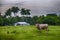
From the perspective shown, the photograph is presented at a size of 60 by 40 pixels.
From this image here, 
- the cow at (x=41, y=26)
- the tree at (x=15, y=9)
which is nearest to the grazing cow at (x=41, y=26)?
the cow at (x=41, y=26)

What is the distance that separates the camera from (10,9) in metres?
1.98

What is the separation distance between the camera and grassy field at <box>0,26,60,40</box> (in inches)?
71.7

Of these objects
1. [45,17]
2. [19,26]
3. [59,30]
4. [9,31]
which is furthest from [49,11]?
[9,31]

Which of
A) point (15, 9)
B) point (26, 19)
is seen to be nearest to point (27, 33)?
point (26, 19)

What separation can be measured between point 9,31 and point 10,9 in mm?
290

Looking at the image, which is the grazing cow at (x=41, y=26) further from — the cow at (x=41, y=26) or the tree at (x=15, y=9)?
the tree at (x=15, y=9)

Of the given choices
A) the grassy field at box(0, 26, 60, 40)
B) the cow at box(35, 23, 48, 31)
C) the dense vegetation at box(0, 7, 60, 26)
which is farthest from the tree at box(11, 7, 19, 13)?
the cow at box(35, 23, 48, 31)

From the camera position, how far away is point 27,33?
1.86 meters

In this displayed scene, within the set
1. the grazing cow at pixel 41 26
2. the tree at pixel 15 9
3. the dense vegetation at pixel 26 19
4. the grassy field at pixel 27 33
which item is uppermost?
the tree at pixel 15 9

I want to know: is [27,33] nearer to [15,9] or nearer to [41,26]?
[41,26]

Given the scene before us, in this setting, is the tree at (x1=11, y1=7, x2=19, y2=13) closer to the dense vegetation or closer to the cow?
the dense vegetation

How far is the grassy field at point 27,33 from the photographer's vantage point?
182cm

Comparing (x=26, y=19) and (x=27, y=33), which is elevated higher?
(x=26, y=19)

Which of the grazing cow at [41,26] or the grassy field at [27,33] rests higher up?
the grazing cow at [41,26]
